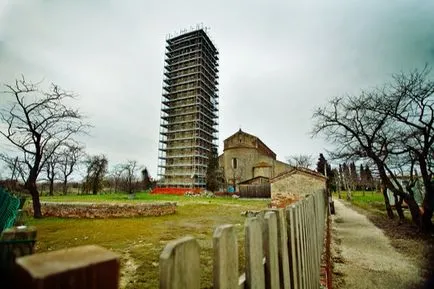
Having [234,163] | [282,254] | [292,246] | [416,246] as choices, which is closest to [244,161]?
[234,163]

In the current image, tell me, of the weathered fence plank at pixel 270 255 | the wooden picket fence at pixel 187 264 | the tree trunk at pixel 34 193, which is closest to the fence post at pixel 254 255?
the wooden picket fence at pixel 187 264

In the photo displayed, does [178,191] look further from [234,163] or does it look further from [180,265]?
[180,265]

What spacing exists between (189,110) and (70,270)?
66.1 metres

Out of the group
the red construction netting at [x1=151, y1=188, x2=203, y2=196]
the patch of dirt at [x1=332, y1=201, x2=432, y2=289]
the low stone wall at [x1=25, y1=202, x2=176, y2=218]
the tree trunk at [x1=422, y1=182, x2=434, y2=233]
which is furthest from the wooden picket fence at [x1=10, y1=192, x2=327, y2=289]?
the red construction netting at [x1=151, y1=188, x2=203, y2=196]

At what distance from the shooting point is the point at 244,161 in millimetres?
55094

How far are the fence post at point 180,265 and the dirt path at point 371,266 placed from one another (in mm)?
5574

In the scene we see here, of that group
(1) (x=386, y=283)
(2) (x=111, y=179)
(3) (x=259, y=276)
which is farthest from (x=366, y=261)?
(2) (x=111, y=179)

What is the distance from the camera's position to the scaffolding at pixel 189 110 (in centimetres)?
6272

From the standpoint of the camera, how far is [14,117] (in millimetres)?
14906

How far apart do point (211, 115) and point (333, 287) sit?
6634cm

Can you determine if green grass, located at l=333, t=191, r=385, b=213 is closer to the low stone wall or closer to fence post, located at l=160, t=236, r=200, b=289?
the low stone wall

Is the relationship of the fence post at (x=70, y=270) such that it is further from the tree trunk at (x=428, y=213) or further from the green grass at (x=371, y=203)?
the green grass at (x=371, y=203)

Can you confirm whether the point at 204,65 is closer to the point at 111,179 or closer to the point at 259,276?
the point at 111,179

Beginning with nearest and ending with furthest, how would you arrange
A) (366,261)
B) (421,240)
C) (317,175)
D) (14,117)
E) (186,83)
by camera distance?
1. (366,261)
2. (421,240)
3. (14,117)
4. (317,175)
5. (186,83)
